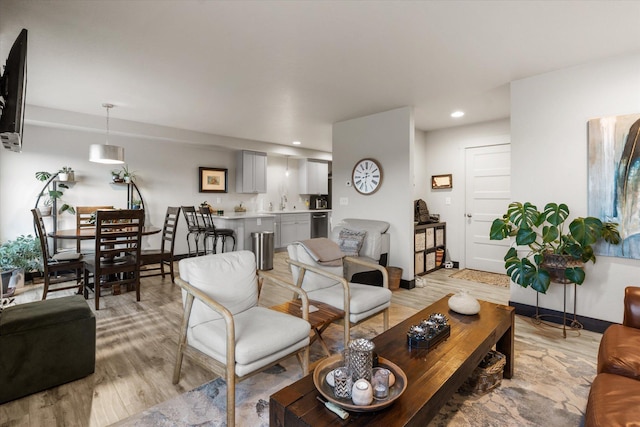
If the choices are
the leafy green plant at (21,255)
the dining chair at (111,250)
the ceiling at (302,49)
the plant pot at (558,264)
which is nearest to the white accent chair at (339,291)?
the plant pot at (558,264)

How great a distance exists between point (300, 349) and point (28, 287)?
459 centimetres

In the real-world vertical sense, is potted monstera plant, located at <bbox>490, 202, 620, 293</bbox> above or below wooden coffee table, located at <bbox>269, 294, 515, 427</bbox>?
above

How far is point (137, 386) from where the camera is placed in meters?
2.08

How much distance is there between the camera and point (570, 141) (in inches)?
121

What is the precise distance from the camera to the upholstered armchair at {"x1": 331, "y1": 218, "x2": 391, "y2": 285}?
147 inches

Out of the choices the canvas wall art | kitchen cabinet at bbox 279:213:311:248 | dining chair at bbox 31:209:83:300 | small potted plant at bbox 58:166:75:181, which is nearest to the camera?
the canvas wall art

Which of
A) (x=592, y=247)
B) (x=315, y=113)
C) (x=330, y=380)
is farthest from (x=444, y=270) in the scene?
(x=330, y=380)

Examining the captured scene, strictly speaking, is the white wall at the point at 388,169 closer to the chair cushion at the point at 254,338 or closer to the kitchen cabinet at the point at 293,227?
the kitchen cabinet at the point at 293,227

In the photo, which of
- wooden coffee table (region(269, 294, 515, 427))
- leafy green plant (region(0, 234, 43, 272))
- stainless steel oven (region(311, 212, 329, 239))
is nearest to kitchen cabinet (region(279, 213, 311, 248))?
stainless steel oven (region(311, 212, 329, 239))

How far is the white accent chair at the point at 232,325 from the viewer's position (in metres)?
1.65

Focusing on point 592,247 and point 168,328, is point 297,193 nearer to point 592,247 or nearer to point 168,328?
point 168,328

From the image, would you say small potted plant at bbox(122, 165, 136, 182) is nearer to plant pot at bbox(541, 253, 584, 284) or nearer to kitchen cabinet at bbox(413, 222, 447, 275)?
kitchen cabinet at bbox(413, 222, 447, 275)

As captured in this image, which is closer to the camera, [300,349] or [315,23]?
[300,349]

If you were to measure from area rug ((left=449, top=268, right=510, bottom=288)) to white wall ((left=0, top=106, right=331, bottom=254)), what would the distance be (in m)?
4.55
